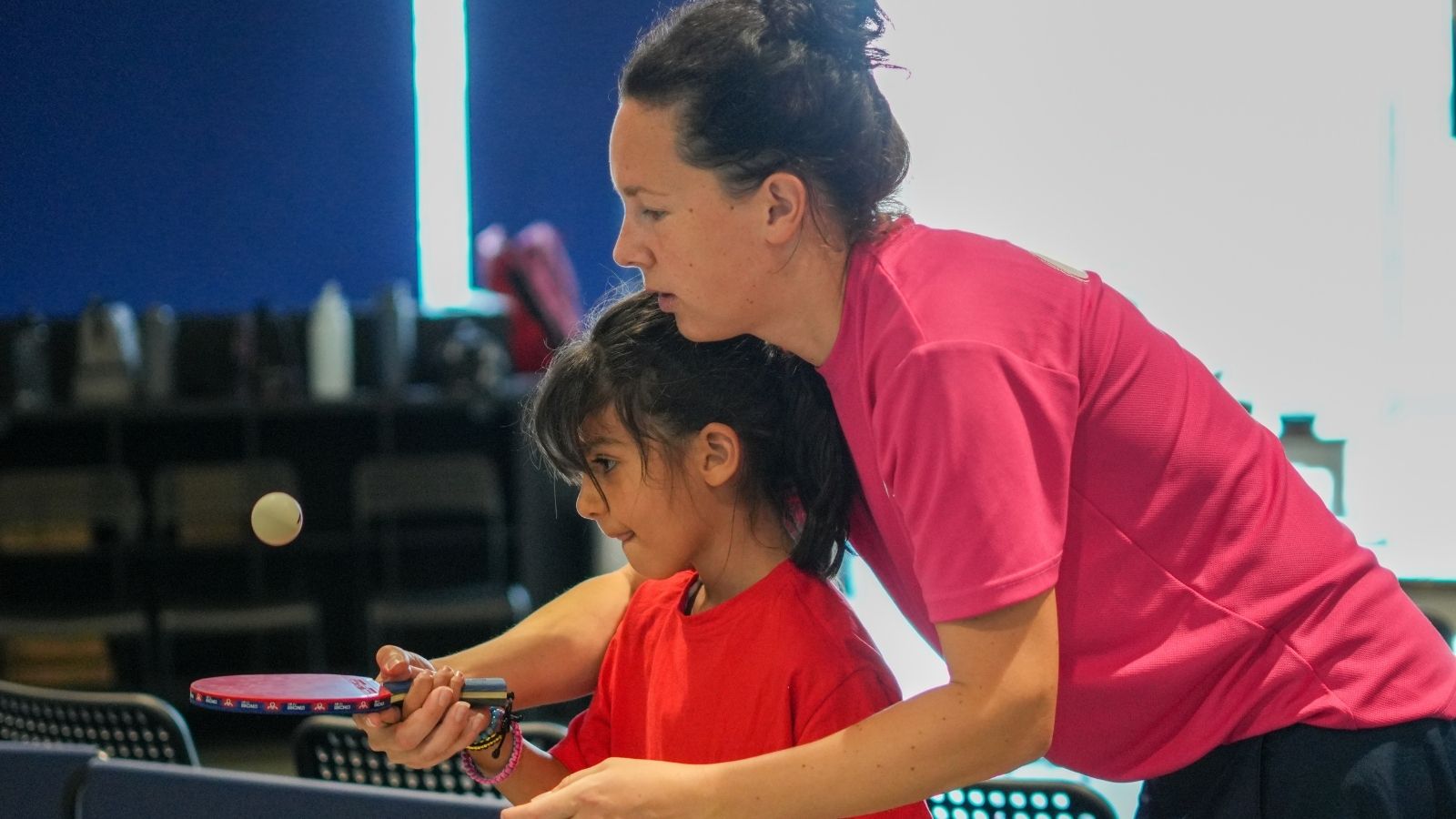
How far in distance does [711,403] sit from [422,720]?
396 millimetres

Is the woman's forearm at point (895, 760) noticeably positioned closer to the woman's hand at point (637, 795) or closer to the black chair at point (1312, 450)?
the woman's hand at point (637, 795)

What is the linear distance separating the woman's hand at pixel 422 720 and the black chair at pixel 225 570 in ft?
13.2

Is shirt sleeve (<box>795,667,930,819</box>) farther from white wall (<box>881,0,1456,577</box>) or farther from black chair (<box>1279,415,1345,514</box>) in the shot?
white wall (<box>881,0,1456,577</box>)

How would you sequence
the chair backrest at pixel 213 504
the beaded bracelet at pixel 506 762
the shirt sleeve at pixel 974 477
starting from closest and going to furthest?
1. the shirt sleeve at pixel 974 477
2. the beaded bracelet at pixel 506 762
3. the chair backrest at pixel 213 504

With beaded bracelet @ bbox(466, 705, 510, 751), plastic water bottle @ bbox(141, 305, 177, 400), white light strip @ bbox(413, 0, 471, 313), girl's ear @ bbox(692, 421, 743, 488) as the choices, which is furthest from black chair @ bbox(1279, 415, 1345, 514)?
plastic water bottle @ bbox(141, 305, 177, 400)

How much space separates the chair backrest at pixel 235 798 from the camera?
1157 mm

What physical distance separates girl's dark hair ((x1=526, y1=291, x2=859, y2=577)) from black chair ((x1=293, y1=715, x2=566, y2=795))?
0.47 meters

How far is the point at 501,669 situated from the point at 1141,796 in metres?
0.59

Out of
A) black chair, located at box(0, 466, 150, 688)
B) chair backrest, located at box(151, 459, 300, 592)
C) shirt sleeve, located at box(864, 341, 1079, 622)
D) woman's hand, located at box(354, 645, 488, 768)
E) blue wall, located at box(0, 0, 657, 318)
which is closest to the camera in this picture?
shirt sleeve, located at box(864, 341, 1079, 622)

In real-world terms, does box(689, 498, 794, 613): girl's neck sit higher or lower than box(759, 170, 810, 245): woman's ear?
lower

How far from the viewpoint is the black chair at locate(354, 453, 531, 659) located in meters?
5.07

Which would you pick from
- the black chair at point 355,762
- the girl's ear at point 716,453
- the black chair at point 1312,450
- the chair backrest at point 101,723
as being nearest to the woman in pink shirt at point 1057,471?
the girl's ear at point 716,453

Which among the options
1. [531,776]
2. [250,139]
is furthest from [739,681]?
[250,139]

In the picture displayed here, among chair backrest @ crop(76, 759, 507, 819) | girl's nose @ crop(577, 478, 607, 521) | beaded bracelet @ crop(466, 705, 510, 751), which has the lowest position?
chair backrest @ crop(76, 759, 507, 819)
